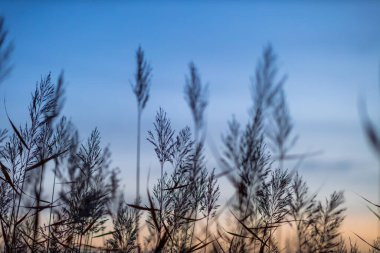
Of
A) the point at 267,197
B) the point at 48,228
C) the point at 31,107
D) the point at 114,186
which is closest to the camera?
the point at 31,107

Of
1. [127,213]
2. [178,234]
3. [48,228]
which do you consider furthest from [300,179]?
[48,228]

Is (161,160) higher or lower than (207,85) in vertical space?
lower

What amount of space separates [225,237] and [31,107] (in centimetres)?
219

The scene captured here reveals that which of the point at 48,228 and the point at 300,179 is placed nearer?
the point at 48,228

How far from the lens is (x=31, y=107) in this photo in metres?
3.67

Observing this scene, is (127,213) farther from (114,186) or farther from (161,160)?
(114,186)

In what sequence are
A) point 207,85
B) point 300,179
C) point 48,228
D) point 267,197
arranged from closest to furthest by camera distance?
point 267,197 < point 48,228 < point 300,179 < point 207,85

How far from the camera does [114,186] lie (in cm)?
631

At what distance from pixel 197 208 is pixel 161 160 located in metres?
0.64

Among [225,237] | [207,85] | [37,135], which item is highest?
[207,85]

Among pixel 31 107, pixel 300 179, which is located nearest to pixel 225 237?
pixel 300 179

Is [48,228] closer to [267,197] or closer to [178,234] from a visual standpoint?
[178,234]

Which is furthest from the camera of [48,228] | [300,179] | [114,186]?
[114,186]

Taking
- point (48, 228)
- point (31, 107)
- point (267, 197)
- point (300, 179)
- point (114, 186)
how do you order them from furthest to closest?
point (114, 186) < point (300, 179) < point (48, 228) < point (267, 197) < point (31, 107)
